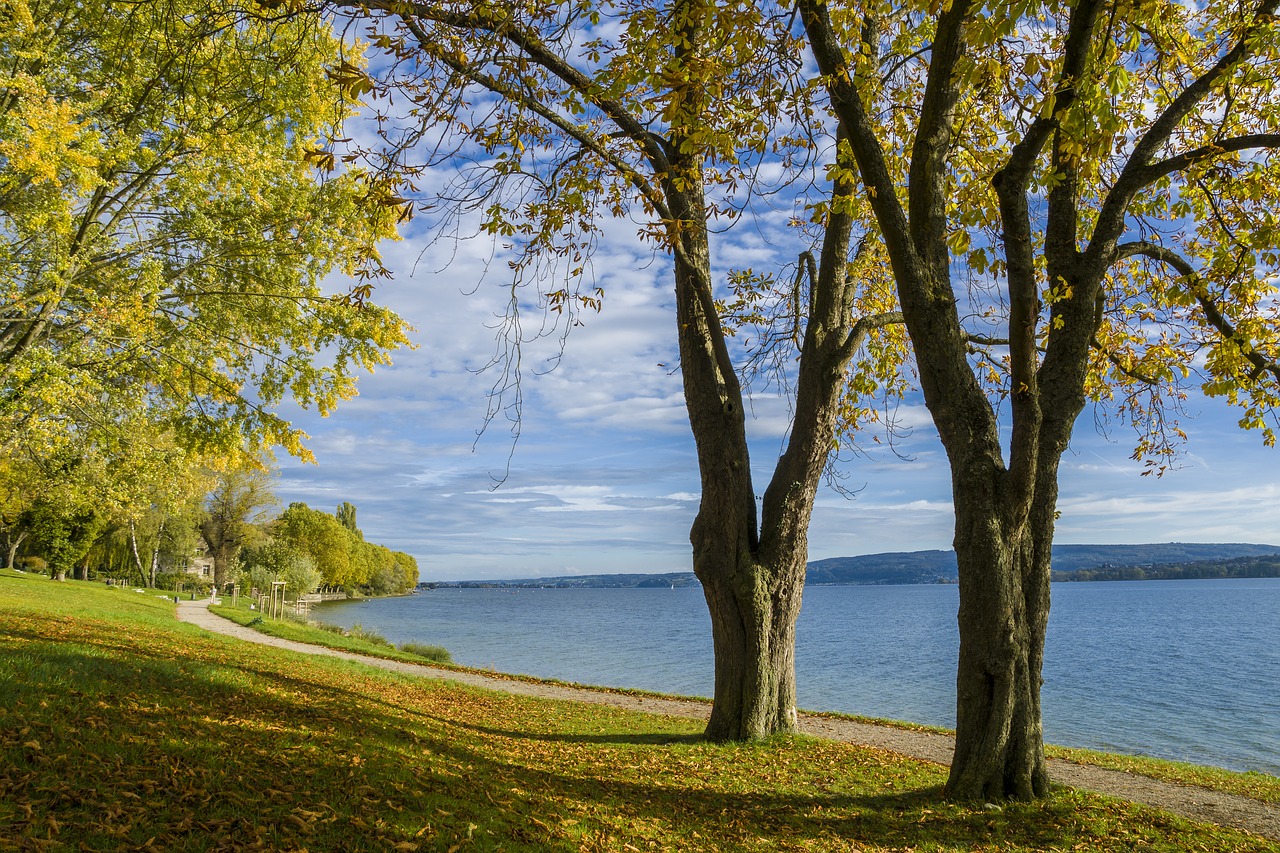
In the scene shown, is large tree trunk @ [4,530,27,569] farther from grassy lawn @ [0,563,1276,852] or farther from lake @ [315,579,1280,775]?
grassy lawn @ [0,563,1276,852]

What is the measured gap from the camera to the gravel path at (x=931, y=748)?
8133 millimetres

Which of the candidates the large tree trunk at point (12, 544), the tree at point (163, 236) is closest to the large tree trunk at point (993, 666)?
the tree at point (163, 236)

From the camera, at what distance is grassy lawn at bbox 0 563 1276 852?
162 inches

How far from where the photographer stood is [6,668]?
638cm

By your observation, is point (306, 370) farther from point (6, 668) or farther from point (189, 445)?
point (6, 668)

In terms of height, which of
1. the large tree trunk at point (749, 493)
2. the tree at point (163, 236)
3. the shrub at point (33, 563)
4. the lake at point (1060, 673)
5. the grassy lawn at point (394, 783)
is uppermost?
the tree at point (163, 236)

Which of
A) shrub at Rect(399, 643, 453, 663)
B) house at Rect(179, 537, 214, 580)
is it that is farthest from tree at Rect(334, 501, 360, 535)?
shrub at Rect(399, 643, 453, 663)

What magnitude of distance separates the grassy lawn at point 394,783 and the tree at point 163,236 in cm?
589

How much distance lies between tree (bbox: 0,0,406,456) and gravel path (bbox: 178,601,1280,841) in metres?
7.75

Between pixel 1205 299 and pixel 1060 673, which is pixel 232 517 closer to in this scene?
pixel 1060 673

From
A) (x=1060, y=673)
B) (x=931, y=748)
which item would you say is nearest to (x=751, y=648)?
(x=931, y=748)

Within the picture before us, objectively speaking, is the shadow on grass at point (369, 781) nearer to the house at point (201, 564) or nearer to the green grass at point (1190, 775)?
the green grass at point (1190, 775)

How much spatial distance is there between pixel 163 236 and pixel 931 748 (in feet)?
57.0

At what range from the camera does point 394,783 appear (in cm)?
532
